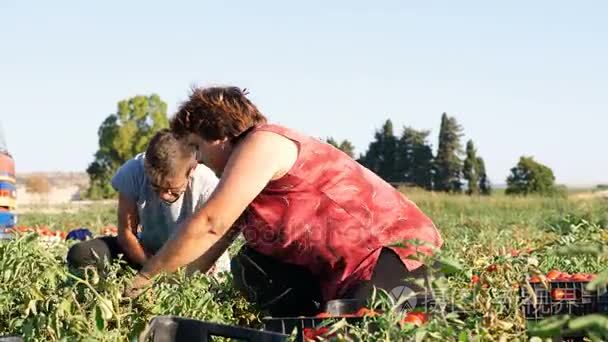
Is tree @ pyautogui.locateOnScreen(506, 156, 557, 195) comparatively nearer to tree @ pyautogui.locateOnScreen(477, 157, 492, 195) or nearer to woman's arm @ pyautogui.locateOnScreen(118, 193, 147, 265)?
tree @ pyautogui.locateOnScreen(477, 157, 492, 195)

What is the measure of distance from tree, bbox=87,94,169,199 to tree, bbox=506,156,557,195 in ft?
69.1

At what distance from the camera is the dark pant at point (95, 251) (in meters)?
5.01

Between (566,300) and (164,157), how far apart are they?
228 centimetres

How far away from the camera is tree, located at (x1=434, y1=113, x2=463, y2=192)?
4638cm

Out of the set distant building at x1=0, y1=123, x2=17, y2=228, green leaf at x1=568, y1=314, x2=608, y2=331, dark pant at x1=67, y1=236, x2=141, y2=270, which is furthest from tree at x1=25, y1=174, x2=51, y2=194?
green leaf at x1=568, y1=314, x2=608, y2=331

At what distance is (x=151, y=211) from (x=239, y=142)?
1.80 meters

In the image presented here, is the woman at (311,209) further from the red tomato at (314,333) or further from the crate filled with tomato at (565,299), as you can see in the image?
the red tomato at (314,333)

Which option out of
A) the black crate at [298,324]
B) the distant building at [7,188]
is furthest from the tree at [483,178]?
the black crate at [298,324]

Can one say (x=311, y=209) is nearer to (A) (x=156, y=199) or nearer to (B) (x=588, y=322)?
(A) (x=156, y=199)

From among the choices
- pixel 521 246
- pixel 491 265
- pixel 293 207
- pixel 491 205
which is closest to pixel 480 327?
pixel 491 265

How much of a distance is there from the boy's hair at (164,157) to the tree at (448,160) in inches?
1639

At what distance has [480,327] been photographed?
214 cm

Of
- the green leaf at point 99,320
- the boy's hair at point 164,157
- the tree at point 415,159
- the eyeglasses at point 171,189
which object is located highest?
the tree at point 415,159

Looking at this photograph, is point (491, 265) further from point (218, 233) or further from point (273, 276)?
point (273, 276)
